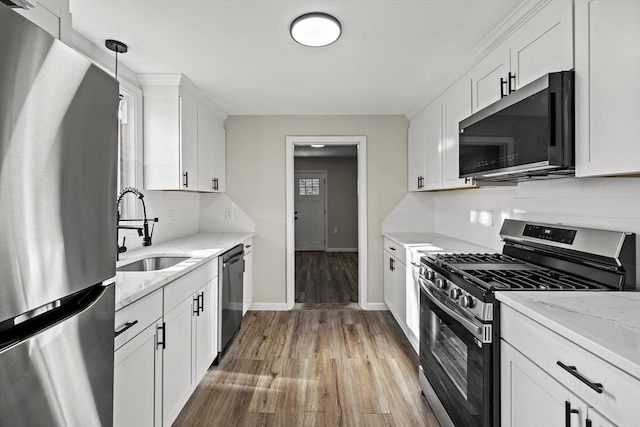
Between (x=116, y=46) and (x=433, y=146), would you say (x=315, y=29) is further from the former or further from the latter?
(x=433, y=146)

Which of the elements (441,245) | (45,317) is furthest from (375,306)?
(45,317)

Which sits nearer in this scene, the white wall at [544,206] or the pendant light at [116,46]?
the white wall at [544,206]

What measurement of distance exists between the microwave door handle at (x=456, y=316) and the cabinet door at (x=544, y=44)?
1.18 meters

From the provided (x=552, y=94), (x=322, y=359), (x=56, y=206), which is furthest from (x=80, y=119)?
(x=322, y=359)

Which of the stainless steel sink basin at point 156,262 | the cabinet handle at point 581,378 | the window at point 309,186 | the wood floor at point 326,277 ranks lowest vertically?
the wood floor at point 326,277

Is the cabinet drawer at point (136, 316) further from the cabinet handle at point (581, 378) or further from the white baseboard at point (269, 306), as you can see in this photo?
the white baseboard at point (269, 306)

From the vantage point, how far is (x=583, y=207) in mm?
1822

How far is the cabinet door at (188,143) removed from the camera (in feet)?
9.64

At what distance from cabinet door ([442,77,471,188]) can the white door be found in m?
5.95

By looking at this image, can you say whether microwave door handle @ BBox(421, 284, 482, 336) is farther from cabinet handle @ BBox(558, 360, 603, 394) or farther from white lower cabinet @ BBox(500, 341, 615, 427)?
cabinet handle @ BBox(558, 360, 603, 394)

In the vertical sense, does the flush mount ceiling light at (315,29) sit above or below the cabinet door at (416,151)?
above

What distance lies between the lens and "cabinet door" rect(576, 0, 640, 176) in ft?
3.93

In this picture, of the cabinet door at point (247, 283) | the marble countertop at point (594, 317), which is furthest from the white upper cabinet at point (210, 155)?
the marble countertop at point (594, 317)

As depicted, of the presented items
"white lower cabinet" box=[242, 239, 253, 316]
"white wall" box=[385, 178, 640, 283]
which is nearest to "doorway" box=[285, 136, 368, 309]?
"white lower cabinet" box=[242, 239, 253, 316]
